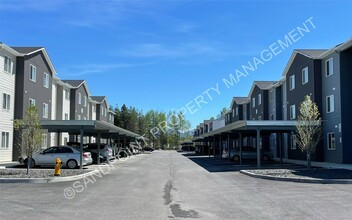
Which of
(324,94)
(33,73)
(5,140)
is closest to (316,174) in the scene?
(324,94)

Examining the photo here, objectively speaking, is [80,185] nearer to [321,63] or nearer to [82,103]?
[321,63]

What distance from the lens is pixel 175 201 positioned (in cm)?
1195

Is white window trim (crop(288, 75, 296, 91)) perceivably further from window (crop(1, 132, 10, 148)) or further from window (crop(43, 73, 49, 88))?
window (crop(1, 132, 10, 148))

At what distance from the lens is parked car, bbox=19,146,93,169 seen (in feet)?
82.0

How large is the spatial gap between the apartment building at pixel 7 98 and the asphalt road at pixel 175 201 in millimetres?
14872

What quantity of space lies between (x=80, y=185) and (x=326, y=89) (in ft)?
70.0

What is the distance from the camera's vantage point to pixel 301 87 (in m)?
34.3

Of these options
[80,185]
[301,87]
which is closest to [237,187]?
[80,185]

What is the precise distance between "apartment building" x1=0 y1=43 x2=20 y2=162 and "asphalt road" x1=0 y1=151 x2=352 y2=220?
1487 centimetres

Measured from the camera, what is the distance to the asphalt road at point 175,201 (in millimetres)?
9781

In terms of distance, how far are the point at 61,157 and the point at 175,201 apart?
14970 mm

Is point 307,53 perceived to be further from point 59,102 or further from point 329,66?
point 59,102

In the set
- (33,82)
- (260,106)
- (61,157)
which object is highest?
(33,82)

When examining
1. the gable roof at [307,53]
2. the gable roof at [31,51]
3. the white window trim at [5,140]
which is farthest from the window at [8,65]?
the gable roof at [307,53]
